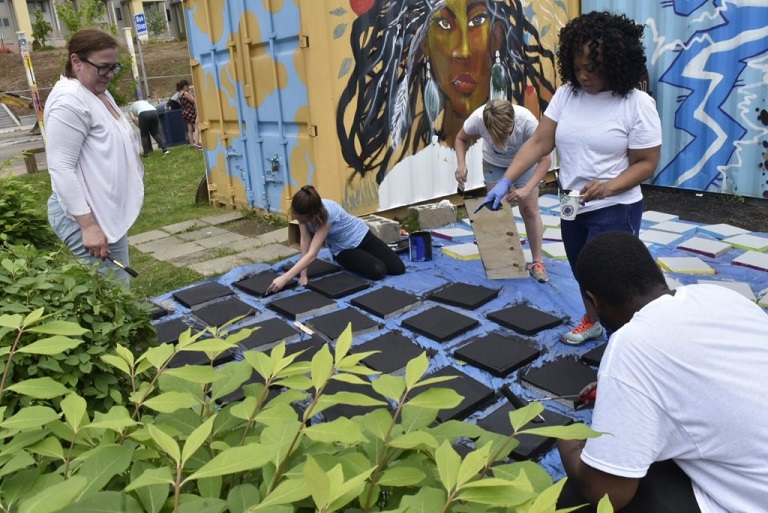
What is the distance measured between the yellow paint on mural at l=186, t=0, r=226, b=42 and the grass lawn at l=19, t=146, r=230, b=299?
2.12 meters

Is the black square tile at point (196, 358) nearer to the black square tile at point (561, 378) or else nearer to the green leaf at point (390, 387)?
the black square tile at point (561, 378)

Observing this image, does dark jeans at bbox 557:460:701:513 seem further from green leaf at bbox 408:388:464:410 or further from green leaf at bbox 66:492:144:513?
green leaf at bbox 66:492:144:513

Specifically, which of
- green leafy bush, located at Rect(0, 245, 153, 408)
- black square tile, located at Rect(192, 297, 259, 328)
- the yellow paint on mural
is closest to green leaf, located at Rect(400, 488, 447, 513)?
green leafy bush, located at Rect(0, 245, 153, 408)

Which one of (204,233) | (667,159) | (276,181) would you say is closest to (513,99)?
(667,159)

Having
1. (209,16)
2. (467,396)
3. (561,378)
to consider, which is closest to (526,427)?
(467,396)

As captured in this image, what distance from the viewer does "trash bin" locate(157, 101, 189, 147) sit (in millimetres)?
12906

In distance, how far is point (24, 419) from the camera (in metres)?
0.81

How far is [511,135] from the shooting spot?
14.3ft

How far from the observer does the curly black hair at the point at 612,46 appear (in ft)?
9.02

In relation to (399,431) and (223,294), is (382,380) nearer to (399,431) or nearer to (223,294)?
Result: (399,431)

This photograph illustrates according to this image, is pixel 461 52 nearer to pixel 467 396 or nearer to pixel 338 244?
pixel 338 244

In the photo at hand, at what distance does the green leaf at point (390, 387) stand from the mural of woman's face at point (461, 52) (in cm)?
570

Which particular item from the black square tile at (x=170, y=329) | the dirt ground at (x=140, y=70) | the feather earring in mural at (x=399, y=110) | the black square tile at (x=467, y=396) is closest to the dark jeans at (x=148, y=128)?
the feather earring in mural at (x=399, y=110)

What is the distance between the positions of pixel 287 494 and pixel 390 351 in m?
2.83
